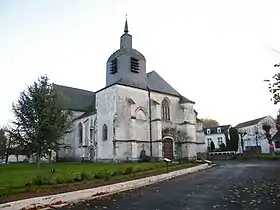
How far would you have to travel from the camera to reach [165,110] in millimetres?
39188

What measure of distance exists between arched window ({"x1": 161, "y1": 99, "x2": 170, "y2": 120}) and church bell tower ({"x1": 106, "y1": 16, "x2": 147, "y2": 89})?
11.0ft

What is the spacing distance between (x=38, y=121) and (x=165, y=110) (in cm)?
1740

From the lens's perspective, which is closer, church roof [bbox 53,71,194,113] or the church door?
the church door

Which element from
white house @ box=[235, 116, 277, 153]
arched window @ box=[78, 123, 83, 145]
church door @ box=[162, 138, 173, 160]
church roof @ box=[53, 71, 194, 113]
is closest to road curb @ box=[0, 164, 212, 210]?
church door @ box=[162, 138, 173, 160]

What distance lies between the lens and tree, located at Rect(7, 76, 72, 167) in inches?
1046

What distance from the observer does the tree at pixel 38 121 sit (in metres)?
26.6

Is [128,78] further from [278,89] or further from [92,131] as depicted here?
[278,89]

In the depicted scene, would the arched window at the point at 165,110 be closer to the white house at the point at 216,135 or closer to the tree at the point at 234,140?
the tree at the point at 234,140

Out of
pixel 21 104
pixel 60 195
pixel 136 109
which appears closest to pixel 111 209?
pixel 60 195

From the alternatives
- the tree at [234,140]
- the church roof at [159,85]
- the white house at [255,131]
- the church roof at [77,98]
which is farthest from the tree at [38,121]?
the white house at [255,131]

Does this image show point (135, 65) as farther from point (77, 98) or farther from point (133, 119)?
point (77, 98)

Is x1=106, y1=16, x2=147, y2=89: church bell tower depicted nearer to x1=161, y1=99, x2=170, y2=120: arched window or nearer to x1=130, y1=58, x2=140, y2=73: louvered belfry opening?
x1=130, y1=58, x2=140, y2=73: louvered belfry opening

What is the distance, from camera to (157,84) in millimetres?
41094

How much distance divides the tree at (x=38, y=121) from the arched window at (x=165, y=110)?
1425cm
